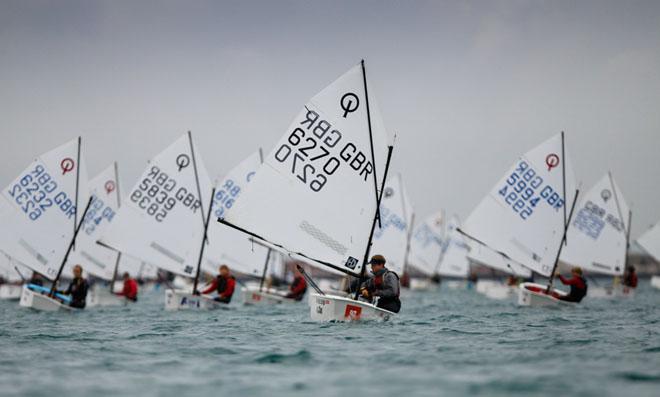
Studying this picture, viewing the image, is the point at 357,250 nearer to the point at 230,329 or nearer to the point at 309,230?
the point at 309,230

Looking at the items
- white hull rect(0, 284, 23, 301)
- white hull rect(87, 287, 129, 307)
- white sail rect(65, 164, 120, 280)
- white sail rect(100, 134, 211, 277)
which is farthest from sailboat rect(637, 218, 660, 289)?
white hull rect(0, 284, 23, 301)

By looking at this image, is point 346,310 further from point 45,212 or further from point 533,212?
point 533,212

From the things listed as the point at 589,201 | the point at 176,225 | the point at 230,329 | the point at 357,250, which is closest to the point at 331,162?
the point at 357,250

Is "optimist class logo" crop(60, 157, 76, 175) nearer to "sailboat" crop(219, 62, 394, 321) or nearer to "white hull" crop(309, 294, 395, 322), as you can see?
"sailboat" crop(219, 62, 394, 321)

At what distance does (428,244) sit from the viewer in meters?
67.0

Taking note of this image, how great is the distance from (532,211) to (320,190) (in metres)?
13.8

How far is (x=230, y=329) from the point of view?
15.2m

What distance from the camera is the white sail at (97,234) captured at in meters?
33.3

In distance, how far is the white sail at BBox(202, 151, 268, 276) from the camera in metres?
30.8

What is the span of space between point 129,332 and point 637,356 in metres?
9.22

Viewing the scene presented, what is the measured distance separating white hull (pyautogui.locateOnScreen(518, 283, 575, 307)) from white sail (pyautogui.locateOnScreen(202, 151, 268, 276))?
1123 centimetres

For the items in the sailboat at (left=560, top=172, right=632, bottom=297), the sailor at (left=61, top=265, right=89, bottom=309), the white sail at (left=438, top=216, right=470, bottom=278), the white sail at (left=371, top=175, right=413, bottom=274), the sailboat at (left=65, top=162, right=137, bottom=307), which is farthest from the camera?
the white sail at (left=438, top=216, right=470, bottom=278)

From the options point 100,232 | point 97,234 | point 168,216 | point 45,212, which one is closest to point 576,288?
point 168,216

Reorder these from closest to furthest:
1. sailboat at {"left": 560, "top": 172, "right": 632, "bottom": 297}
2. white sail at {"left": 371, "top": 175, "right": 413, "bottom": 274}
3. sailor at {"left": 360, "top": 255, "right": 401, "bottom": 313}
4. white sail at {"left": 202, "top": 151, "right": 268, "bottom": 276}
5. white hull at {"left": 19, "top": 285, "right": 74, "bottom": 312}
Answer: sailor at {"left": 360, "top": 255, "right": 401, "bottom": 313}, white hull at {"left": 19, "top": 285, "right": 74, "bottom": 312}, white sail at {"left": 202, "top": 151, "right": 268, "bottom": 276}, sailboat at {"left": 560, "top": 172, "right": 632, "bottom": 297}, white sail at {"left": 371, "top": 175, "right": 413, "bottom": 274}
